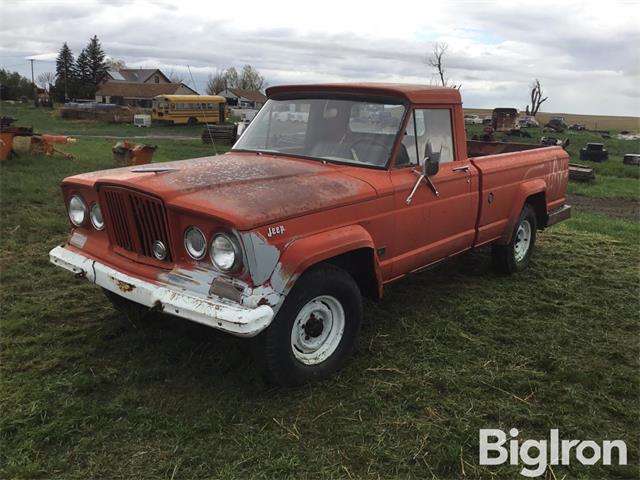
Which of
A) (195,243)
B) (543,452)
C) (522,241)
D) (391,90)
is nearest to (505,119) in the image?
(522,241)

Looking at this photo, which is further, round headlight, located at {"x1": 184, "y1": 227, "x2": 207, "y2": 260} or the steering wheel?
the steering wheel

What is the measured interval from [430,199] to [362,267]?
3.01 feet

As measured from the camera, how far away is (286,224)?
10.3ft

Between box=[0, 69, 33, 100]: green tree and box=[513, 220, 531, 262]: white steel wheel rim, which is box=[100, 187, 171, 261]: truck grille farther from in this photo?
box=[0, 69, 33, 100]: green tree

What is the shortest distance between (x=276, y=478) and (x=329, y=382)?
0.93m

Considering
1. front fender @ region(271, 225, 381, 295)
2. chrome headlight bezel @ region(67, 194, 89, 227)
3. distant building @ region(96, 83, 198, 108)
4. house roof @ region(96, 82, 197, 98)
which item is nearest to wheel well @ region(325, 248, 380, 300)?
front fender @ region(271, 225, 381, 295)

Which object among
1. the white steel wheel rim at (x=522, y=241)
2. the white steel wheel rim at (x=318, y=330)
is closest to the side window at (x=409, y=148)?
the white steel wheel rim at (x=318, y=330)

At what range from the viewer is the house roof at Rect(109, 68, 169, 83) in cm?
8681

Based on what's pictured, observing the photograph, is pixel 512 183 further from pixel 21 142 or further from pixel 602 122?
pixel 602 122

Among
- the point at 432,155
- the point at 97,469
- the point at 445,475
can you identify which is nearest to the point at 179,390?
the point at 97,469

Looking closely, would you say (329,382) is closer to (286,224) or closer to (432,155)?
(286,224)

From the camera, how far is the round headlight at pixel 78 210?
392 centimetres

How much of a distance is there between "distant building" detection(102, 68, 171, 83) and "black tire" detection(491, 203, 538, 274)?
294ft

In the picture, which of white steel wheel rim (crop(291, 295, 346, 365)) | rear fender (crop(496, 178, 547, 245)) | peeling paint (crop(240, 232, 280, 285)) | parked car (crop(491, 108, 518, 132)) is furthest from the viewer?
parked car (crop(491, 108, 518, 132))
